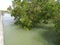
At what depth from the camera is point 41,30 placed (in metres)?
2.29

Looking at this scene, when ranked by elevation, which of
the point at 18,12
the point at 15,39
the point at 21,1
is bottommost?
the point at 15,39

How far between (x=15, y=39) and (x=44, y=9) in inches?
24.9

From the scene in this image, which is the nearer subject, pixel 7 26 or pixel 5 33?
pixel 5 33

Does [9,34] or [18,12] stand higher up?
[18,12]

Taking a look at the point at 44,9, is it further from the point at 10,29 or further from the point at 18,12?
the point at 10,29

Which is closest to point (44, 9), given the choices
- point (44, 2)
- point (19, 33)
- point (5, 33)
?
point (44, 2)

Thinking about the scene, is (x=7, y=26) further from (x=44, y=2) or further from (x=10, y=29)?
(x=44, y=2)

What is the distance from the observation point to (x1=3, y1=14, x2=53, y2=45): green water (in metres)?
1.92

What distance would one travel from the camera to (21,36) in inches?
83.1

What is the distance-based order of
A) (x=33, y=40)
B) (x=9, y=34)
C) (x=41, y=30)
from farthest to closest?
(x=41, y=30) → (x=9, y=34) → (x=33, y=40)

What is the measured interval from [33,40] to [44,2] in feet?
2.22

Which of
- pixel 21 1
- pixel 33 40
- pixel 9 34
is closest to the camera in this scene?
pixel 33 40

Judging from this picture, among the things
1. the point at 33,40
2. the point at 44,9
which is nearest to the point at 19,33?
the point at 33,40

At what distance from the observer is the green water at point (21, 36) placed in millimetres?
1918
